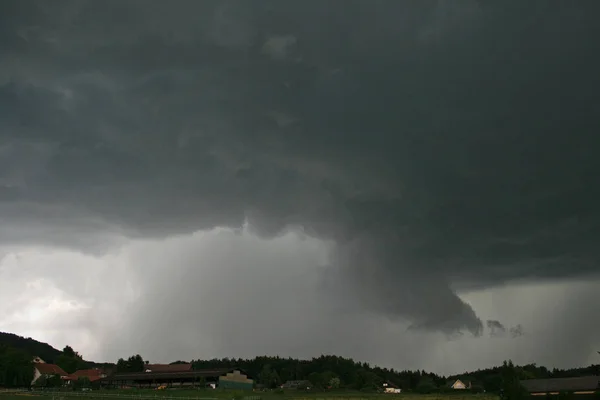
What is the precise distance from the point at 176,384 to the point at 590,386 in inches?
4605

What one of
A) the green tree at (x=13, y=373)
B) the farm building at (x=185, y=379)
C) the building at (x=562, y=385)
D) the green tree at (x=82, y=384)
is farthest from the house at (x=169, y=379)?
the building at (x=562, y=385)

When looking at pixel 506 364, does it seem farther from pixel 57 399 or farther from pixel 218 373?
pixel 57 399

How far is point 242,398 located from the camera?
113250mm

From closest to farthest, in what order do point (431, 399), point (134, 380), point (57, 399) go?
point (57, 399) → point (431, 399) → point (134, 380)

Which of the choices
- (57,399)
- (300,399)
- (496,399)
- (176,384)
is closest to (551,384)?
(496,399)

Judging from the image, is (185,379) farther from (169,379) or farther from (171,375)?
(169,379)

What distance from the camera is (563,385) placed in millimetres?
154125

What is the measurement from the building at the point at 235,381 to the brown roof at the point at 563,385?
8125 centimetres

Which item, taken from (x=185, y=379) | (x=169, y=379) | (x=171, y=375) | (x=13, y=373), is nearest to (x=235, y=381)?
(x=185, y=379)

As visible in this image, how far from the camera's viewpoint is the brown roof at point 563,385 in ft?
489

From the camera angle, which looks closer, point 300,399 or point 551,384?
point 300,399

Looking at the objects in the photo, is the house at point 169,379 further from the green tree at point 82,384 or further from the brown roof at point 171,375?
the green tree at point 82,384

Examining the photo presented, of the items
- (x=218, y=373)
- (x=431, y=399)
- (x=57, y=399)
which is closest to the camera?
(x=57, y=399)

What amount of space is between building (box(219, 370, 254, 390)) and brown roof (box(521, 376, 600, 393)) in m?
81.3
